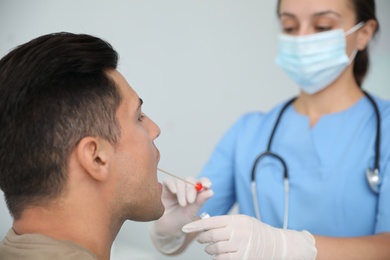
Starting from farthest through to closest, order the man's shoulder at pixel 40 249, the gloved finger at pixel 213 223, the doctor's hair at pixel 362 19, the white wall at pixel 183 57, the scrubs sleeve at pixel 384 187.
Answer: the white wall at pixel 183 57
the doctor's hair at pixel 362 19
the scrubs sleeve at pixel 384 187
the gloved finger at pixel 213 223
the man's shoulder at pixel 40 249

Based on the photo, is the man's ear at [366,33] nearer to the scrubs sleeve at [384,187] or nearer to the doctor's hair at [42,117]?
the scrubs sleeve at [384,187]

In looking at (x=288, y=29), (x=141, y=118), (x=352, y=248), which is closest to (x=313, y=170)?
(x=352, y=248)

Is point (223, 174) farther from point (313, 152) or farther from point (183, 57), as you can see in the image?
point (183, 57)

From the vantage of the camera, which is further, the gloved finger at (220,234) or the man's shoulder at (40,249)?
the gloved finger at (220,234)

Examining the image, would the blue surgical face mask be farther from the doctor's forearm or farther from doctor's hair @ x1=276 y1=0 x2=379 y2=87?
the doctor's forearm

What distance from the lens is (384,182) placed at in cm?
147

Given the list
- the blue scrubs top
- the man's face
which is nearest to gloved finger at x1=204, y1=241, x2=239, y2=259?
the man's face

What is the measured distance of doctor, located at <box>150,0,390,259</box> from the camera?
1.55 m

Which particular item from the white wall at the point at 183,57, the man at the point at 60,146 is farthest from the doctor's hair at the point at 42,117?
the white wall at the point at 183,57

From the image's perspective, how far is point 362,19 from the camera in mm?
1692

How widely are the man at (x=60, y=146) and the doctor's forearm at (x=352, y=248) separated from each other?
56cm

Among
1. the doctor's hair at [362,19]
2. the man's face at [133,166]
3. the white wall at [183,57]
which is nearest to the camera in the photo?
the man's face at [133,166]

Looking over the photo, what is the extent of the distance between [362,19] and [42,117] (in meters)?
1.11

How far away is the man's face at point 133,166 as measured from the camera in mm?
1092
